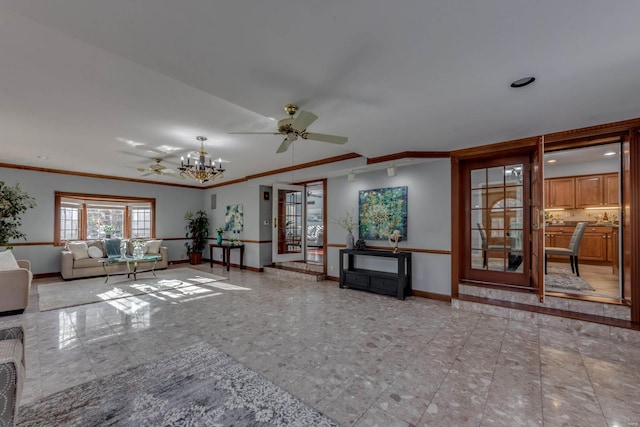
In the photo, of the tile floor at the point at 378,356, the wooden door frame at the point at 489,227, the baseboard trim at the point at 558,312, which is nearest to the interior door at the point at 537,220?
the wooden door frame at the point at 489,227

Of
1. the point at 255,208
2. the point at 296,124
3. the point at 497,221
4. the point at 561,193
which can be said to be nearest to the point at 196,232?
the point at 255,208

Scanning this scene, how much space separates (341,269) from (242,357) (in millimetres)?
2898

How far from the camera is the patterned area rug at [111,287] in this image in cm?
444

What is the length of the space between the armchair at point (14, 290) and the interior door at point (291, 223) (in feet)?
13.9

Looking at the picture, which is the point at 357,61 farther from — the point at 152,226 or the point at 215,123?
the point at 152,226

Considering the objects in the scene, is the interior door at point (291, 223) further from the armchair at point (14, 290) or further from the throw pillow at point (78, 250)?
the throw pillow at point (78, 250)

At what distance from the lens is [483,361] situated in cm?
251

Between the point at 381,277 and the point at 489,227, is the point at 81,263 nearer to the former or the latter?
the point at 381,277

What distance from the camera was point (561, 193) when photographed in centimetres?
627

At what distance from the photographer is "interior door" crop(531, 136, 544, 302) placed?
336 cm

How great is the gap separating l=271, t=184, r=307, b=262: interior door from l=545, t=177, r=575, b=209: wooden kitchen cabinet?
230 inches

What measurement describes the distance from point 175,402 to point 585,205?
26.7 ft

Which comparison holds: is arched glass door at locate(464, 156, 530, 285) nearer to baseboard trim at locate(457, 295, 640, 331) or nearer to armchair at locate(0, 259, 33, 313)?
baseboard trim at locate(457, 295, 640, 331)

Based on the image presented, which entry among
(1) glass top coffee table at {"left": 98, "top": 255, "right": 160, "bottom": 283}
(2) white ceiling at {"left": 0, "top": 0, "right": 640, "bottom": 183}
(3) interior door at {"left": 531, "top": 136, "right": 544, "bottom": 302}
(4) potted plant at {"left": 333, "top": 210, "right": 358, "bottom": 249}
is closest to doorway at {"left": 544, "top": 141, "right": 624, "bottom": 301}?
(3) interior door at {"left": 531, "top": 136, "right": 544, "bottom": 302}
